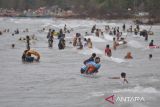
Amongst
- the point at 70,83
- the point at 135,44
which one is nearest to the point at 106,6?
the point at 135,44

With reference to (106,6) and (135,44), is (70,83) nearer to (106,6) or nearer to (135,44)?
(135,44)

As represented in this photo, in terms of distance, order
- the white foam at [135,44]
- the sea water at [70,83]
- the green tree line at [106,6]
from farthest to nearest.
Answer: the green tree line at [106,6], the white foam at [135,44], the sea water at [70,83]

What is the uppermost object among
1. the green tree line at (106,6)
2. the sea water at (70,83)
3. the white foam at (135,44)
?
the green tree line at (106,6)

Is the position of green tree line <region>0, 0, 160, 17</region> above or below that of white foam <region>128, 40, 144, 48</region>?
above

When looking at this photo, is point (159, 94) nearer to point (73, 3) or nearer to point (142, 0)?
point (142, 0)

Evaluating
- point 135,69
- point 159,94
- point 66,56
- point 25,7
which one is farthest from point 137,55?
point 25,7

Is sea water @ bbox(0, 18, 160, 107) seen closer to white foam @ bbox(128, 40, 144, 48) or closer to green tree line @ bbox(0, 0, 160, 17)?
white foam @ bbox(128, 40, 144, 48)

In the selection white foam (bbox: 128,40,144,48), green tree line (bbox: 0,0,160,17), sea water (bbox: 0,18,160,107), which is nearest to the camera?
sea water (bbox: 0,18,160,107)

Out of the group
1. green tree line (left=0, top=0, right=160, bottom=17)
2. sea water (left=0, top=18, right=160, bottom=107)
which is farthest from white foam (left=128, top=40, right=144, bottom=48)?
green tree line (left=0, top=0, right=160, bottom=17)

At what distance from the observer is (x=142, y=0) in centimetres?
12406

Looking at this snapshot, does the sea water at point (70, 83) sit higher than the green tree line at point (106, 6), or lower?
lower

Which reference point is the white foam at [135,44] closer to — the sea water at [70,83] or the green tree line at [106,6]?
the sea water at [70,83]

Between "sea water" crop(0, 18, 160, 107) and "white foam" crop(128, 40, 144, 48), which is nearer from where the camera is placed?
"sea water" crop(0, 18, 160, 107)

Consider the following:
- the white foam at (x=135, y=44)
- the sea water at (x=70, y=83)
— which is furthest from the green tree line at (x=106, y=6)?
the sea water at (x=70, y=83)
